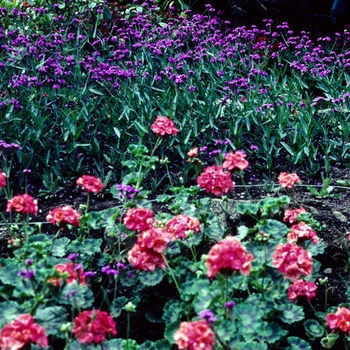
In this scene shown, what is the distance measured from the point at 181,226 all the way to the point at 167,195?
0.50 m

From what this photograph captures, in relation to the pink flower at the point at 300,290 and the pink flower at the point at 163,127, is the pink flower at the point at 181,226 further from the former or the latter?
the pink flower at the point at 163,127

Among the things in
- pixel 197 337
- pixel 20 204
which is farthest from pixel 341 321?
pixel 20 204

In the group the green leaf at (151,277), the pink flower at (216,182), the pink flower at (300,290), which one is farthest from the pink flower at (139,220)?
the pink flower at (300,290)

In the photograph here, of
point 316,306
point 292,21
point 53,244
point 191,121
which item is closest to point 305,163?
point 191,121

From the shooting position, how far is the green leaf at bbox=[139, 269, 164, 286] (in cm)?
268

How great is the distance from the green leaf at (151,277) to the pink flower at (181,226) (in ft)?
0.47

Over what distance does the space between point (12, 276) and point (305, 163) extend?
7.97ft

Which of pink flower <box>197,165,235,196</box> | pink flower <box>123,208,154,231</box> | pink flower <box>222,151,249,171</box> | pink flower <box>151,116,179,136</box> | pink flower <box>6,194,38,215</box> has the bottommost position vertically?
pink flower <box>123,208,154,231</box>

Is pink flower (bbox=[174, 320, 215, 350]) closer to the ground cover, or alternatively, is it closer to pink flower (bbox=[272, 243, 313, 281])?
the ground cover

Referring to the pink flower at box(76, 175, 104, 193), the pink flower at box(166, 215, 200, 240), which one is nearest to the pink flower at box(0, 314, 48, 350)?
the pink flower at box(166, 215, 200, 240)

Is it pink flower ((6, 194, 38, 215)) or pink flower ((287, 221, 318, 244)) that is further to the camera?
pink flower ((287, 221, 318, 244))

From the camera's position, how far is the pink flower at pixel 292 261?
7.95 feet

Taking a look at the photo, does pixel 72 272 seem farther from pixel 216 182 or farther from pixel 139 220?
pixel 216 182

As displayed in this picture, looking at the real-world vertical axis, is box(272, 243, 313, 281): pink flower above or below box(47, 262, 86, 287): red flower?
above
